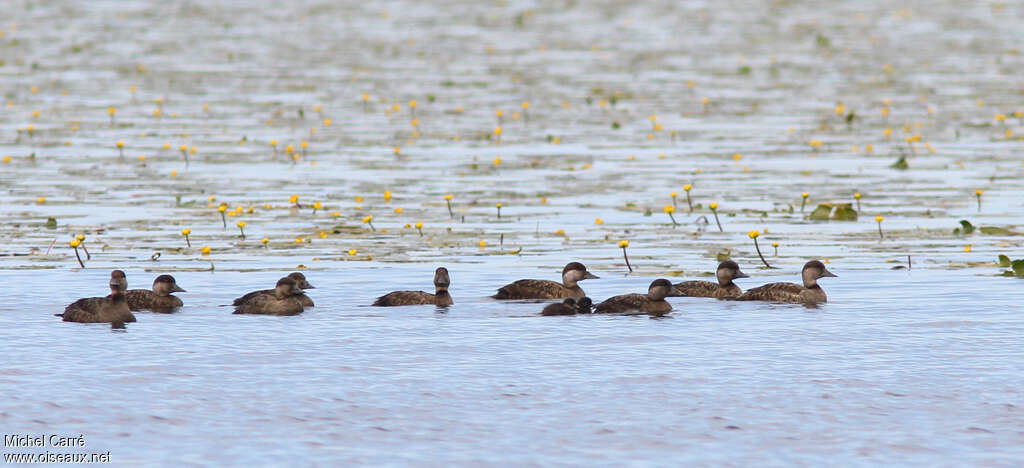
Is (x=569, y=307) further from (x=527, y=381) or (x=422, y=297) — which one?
(x=527, y=381)

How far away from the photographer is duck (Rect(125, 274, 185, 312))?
1870 centimetres

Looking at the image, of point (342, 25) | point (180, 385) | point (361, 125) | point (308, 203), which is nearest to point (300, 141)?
point (361, 125)

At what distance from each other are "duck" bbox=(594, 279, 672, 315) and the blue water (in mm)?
131

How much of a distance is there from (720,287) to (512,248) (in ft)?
13.8

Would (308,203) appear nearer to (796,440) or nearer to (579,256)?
(579,256)

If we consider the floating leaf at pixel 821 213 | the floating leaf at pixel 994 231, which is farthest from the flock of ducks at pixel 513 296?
the floating leaf at pixel 821 213

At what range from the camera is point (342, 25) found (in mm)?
66500

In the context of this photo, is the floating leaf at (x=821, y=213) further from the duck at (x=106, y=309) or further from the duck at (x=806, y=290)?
the duck at (x=106, y=309)

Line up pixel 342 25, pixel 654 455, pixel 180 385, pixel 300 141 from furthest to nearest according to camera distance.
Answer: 1. pixel 342 25
2. pixel 300 141
3. pixel 180 385
4. pixel 654 455

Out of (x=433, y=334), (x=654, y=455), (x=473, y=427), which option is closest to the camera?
(x=654, y=455)

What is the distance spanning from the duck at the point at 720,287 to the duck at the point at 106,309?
6104mm

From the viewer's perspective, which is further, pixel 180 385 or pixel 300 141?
pixel 300 141

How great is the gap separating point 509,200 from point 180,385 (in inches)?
513

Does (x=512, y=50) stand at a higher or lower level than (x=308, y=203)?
higher
